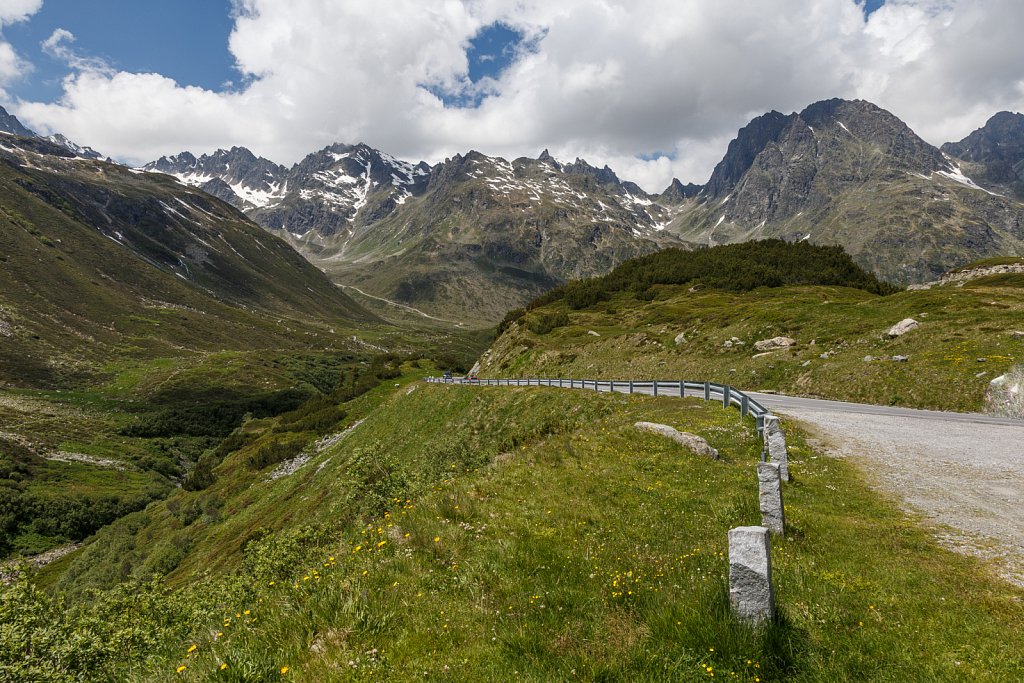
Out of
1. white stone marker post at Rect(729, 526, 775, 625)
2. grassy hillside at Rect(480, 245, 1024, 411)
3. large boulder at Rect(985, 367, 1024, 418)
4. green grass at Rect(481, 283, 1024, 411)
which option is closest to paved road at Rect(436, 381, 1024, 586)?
large boulder at Rect(985, 367, 1024, 418)

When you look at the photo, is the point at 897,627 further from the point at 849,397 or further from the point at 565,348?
the point at 565,348

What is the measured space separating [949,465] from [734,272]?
89.6 m

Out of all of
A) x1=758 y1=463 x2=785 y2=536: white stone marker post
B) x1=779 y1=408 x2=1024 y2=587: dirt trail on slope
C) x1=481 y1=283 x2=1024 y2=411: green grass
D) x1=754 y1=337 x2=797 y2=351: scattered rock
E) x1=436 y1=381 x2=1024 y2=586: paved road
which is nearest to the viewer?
x1=779 y1=408 x2=1024 y2=587: dirt trail on slope

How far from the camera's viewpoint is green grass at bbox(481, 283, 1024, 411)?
32156 millimetres

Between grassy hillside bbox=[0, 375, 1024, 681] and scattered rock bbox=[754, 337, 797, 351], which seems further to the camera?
scattered rock bbox=[754, 337, 797, 351]

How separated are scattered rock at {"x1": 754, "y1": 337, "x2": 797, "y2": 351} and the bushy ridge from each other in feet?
143

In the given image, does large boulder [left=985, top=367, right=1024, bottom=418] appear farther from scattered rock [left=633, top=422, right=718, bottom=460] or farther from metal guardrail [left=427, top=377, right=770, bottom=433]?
scattered rock [left=633, top=422, right=718, bottom=460]

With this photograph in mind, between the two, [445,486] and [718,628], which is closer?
[718,628]

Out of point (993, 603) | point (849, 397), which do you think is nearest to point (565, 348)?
point (849, 397)

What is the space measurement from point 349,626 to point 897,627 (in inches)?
310

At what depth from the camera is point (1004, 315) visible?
129 ft

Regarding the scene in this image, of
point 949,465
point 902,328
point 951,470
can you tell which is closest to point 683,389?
point 949,465

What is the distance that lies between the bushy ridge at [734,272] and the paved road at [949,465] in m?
71.1

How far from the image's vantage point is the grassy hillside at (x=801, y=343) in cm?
3238
